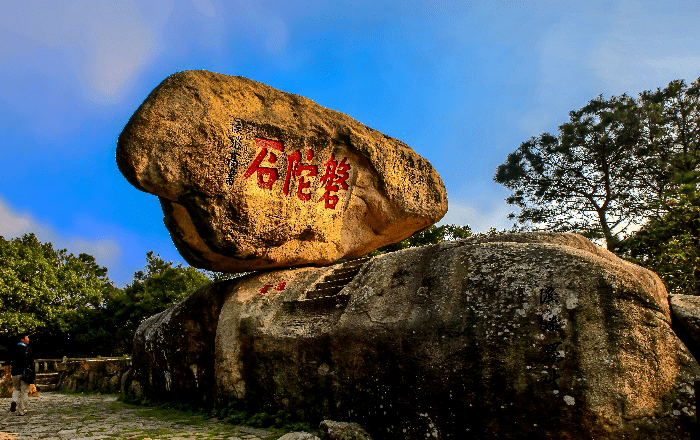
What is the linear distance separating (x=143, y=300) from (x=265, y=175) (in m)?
21.8

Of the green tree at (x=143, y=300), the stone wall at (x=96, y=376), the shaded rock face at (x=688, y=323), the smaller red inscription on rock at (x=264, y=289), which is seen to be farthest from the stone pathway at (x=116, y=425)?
the green tree at (x=143, y=300)

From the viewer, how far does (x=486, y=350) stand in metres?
5.17

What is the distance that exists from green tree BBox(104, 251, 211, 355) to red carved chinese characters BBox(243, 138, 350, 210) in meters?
20.0

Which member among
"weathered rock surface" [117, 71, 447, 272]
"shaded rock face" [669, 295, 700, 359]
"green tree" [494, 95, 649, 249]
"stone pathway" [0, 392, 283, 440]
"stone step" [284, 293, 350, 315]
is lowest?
"stone pathway" [0, 392, 283, 440]

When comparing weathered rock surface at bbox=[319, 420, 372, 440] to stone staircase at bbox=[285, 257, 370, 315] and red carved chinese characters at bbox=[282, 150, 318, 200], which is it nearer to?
stone staircase at bbox=[285, 257, 370, 315]

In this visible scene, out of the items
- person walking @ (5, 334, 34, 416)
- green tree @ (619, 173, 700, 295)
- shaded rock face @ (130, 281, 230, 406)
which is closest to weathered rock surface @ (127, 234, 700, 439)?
shaded rock face @ (130, 281, 230, 406)

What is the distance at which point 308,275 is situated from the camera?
810 centimetres

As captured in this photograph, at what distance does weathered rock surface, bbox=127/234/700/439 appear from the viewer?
477 cm

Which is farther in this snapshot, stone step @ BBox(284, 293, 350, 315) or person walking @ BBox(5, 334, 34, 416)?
person walking @ BBox(5, 334, 34, 416)

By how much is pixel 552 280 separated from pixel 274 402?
12.6ft

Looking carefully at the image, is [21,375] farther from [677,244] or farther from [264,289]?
[677,244]

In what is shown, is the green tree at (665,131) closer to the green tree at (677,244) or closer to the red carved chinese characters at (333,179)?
the green tree at (677,244)

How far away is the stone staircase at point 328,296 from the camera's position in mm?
6800

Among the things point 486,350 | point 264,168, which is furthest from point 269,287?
point 486,350
